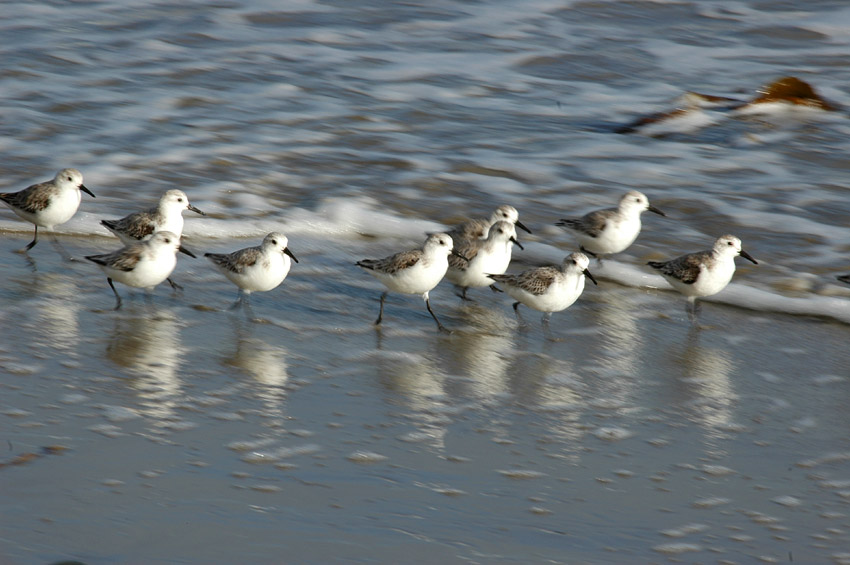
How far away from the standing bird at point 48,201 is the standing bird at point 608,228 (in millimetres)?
3675

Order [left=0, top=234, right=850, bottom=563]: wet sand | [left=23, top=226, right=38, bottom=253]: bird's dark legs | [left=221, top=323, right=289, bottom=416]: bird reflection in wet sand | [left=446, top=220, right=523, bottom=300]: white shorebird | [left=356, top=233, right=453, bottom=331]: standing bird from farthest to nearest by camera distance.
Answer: [left=23, top=226, right=38, bottom=253]: bird's dark legs → [left=446, top=220, right=523, bottom=300]: white shorebird → [left=356, top=233, right=453, bottom=331]: standing bird → [left=221, top=323, right=289, bottom=416]: bird reflection in wet sand → [left=0, top=234, right=850, bottom=563]: wet sand

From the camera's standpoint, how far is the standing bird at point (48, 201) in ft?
24.4

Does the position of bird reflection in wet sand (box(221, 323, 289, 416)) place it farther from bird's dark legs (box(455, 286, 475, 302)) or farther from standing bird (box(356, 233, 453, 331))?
bird's dark legs (box(455, 286, 475, 302))

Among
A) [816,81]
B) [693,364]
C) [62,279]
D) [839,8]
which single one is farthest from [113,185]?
[839,8]

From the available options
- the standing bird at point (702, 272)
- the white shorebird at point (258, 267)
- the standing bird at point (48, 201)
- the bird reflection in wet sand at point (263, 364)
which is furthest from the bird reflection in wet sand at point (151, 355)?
the standing bird at point (702, 272)

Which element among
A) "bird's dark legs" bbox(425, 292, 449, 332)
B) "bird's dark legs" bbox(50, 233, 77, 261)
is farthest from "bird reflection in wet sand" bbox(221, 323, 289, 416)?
"bird's dark legs" bbox(50, 233, 77, 261)

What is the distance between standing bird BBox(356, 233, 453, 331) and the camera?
6496mm

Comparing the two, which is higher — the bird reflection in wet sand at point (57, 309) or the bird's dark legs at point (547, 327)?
the bird's dark legs at point (547, 327)

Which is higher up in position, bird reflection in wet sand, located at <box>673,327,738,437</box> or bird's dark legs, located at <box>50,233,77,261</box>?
bird's dark legs, located at <box>50,233,77,261</box>

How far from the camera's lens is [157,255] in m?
6.34

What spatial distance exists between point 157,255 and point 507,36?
9.55 m

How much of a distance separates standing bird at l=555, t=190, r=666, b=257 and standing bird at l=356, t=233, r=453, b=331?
1.71m

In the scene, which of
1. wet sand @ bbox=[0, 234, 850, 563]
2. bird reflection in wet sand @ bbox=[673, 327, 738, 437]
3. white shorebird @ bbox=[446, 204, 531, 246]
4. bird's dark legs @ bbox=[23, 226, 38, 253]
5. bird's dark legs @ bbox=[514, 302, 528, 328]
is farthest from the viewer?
white shorebird @ bbox=[446, 204, 531, 246]

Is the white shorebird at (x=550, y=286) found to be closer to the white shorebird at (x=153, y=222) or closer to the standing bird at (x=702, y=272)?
the standing bird at (x=702, y=272)
